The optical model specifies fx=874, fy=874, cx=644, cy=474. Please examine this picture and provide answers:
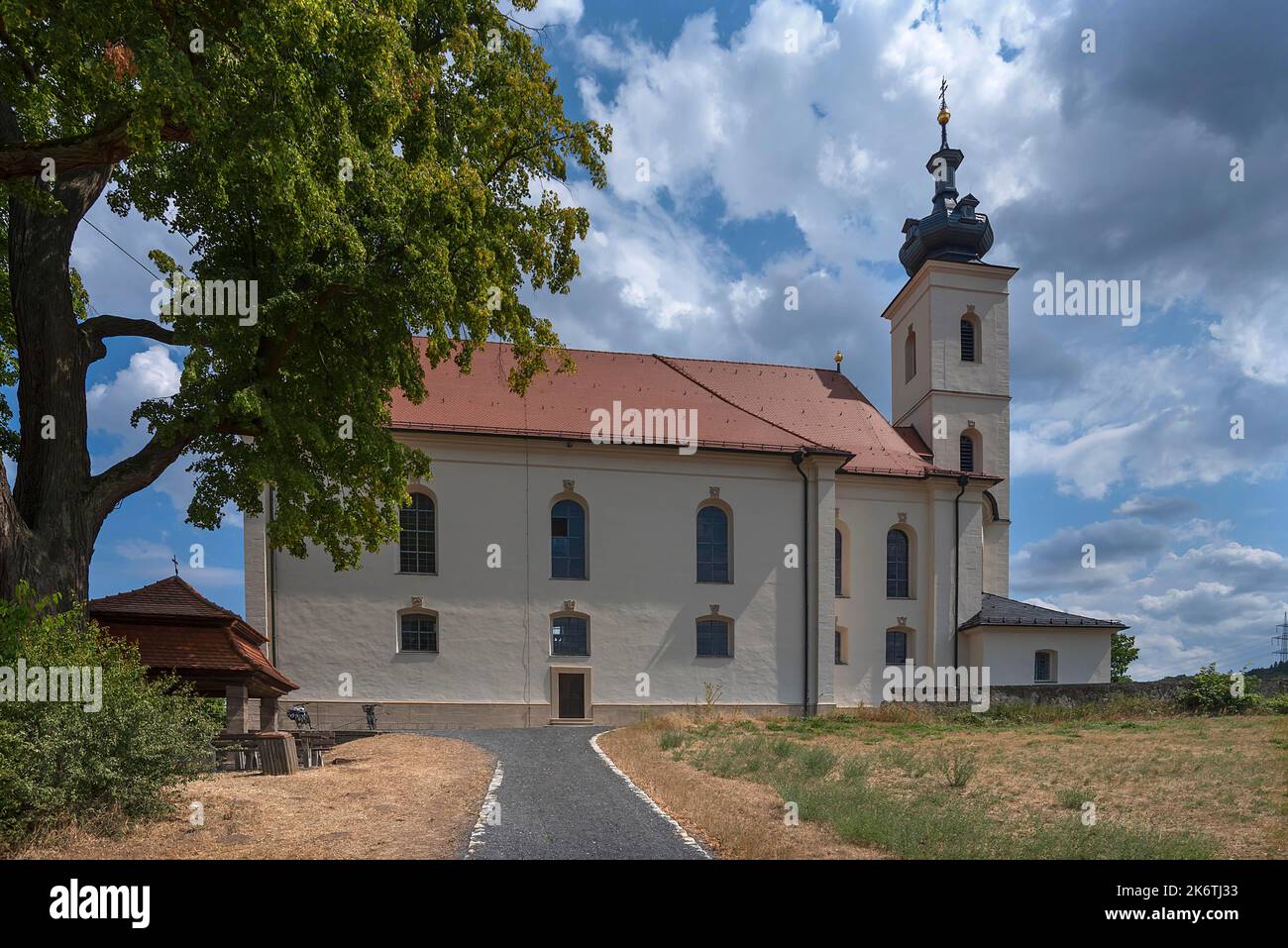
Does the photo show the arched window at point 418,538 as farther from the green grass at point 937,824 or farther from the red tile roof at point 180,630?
the green grass at point 937,824

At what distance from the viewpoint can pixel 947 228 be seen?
120 feet

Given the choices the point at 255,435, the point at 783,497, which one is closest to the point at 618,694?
the point at 783,497

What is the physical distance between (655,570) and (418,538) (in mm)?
7631

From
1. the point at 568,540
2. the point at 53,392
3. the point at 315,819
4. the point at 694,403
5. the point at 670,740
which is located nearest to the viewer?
the point at 315,819

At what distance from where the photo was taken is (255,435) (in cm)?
1420

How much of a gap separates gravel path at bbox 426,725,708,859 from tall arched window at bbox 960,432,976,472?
2348cm

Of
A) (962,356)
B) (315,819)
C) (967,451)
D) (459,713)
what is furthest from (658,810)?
(962,356)

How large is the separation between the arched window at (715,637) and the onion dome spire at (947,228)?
18.1 metres

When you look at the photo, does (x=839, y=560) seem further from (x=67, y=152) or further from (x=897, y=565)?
(x=67, y=152)

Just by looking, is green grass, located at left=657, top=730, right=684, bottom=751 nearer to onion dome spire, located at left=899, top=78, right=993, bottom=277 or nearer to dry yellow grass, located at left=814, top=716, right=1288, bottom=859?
dry yellow grass, located at left=814, top=716, right=1288, bottom=859

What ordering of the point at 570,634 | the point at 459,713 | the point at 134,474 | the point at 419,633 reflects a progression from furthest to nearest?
the point at 570,634 < the point at 419,633 < the point at 459,713 < the point at 134,474

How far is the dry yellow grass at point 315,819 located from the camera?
8320 millimetres

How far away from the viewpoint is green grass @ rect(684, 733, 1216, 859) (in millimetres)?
8188

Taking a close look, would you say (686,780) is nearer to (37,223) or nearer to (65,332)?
(65,332)
